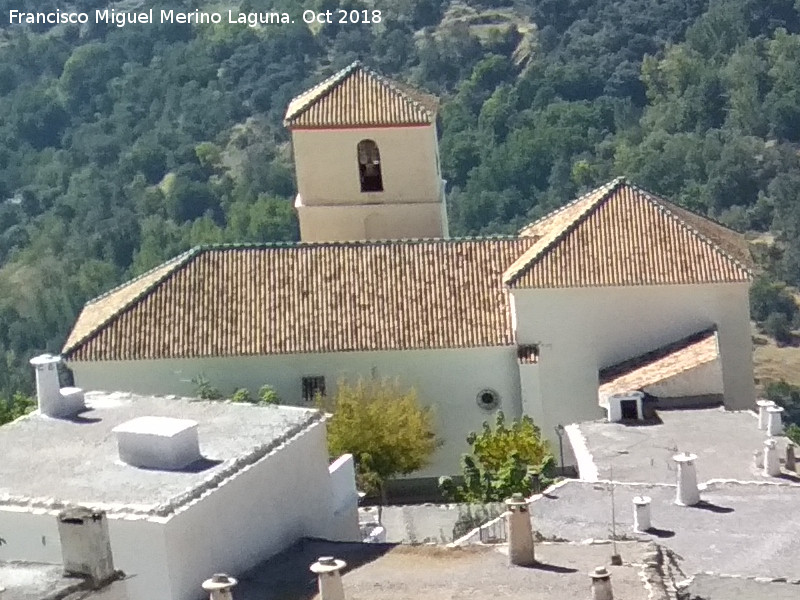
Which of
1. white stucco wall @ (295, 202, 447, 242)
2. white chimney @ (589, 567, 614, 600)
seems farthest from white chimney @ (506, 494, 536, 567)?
white stucco wall @ (295, 202, 447, 242)

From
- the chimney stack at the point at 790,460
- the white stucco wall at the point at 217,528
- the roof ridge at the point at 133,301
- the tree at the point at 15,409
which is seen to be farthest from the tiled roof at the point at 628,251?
the white stucco wall at the point at 217,528

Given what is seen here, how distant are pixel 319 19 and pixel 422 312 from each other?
6634cm

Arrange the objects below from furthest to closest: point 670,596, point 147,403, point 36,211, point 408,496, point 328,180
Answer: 1. point 36,211
2. point 328,180
3. point 408,496
4. point 147,403
5. point 670,596

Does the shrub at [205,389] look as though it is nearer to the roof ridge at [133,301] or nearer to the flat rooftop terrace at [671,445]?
the roof ridge at [133,301]

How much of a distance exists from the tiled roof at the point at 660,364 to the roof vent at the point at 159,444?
33.3ft

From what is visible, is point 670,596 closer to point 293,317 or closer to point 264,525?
point 264,525

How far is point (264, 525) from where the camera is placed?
19344 millimetres

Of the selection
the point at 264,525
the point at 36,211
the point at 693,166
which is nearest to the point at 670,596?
the point at 264,525

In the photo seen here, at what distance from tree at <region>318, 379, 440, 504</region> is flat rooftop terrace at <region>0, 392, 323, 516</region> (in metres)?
6.05

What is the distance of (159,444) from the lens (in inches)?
752

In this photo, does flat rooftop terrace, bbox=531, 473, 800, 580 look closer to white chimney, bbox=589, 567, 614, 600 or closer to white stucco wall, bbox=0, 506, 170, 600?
white chimney, bbox=589, 567, 614, 600

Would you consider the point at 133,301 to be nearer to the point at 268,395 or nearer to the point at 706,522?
the point at 268,395

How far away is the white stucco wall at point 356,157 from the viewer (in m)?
33.0

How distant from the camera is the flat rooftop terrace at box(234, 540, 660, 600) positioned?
16.8m
